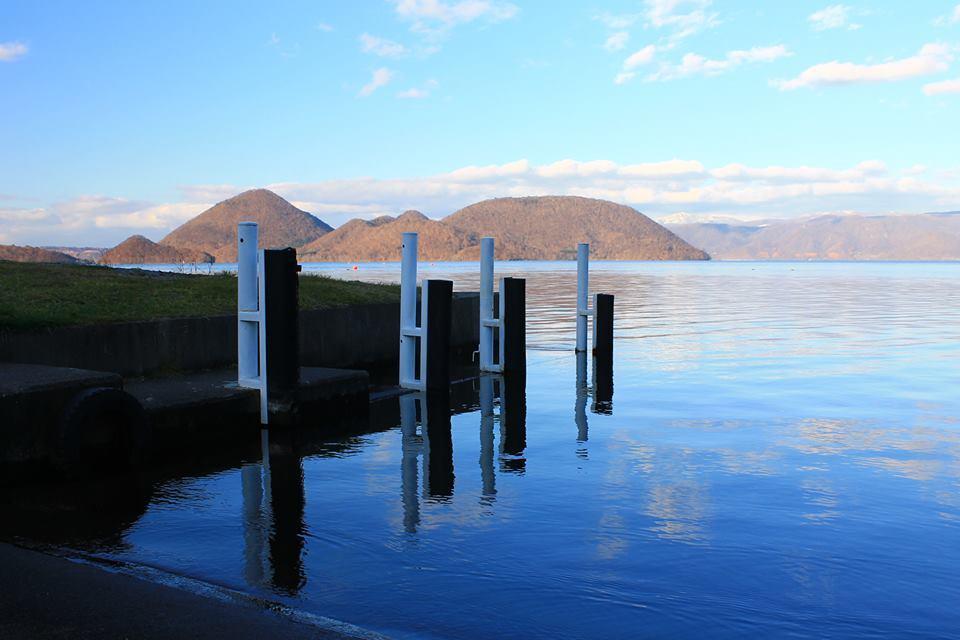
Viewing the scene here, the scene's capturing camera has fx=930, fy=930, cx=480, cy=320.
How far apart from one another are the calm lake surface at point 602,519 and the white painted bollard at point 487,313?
243cm

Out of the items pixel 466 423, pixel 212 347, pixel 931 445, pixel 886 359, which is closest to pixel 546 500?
pixel 466 423

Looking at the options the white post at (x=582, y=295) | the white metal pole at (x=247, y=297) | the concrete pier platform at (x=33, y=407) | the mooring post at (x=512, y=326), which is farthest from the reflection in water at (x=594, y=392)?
the concrete pier platform at (x=33, y=407)

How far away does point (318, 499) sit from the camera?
7586mm

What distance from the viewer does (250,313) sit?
10.2 metres

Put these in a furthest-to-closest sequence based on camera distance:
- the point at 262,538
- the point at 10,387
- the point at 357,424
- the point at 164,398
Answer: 1. the point at 357,424
2. the point at 164,398
3. the point at 10,387
4. the point at 262,538

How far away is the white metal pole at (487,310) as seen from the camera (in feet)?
51.8

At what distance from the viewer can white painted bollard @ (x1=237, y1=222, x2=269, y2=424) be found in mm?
10188

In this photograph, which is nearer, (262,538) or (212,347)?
(262,538)

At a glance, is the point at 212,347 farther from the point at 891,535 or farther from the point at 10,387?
the point at 891,535

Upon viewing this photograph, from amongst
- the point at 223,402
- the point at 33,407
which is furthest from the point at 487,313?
the point at 33,407

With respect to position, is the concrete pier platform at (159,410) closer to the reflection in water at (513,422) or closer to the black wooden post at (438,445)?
the black wooden post at (438,445)

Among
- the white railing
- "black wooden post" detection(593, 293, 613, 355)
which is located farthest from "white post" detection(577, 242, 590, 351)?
"black wooden post" detection(593, 293, 613, 355)

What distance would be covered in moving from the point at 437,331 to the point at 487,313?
124 inches

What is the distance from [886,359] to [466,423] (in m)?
10.3
